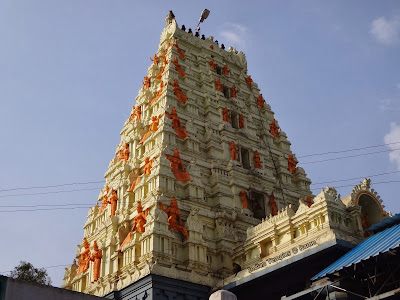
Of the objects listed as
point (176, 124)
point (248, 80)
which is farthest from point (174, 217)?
point (248, 80)

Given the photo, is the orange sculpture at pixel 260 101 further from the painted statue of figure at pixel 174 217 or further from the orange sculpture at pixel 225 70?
the painted statue of figure at pixel 174 217

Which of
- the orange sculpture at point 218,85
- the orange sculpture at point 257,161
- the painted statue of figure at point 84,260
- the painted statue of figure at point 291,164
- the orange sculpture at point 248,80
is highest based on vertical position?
the orange sculpture at point 248,80

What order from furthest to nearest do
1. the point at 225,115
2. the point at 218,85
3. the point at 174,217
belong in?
the point at 218,85 < the point at 225,115 < the point at 174,217

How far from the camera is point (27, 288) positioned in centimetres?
1744

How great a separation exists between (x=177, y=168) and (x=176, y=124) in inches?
139

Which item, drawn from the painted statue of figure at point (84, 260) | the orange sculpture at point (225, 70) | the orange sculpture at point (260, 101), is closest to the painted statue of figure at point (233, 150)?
the orange sculpture at point (260, 101)

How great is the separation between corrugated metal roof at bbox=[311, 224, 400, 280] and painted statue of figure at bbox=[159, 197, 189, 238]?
8418 millimetres

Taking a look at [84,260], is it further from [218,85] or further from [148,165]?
[218,85]

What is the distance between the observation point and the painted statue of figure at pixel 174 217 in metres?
26.6

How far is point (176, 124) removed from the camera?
32000 millimetres

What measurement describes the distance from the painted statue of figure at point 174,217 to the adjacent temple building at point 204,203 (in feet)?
0.19

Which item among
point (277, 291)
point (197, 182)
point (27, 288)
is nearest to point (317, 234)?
point (277, 291)

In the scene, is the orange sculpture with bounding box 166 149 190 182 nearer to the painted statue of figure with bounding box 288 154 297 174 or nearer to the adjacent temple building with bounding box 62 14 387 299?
the adjacent temple building with bounding box 62 14 387 299

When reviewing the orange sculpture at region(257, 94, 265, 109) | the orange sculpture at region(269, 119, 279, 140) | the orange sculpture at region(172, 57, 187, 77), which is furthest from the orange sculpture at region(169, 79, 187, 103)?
the orange sculpture at region(257, 94, 265, 109)
